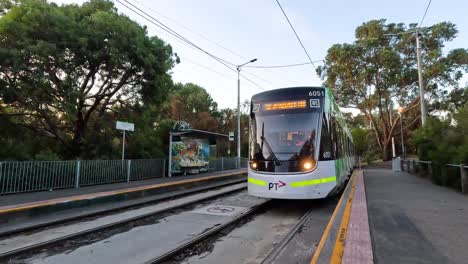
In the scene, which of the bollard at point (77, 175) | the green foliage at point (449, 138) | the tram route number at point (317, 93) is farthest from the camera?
the bollard at point (77, 175)

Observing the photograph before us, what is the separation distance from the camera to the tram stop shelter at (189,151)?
17578 mm

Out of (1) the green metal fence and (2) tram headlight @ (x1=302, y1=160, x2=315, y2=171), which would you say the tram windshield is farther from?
(1) the green metal fence

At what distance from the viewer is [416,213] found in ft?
24.3

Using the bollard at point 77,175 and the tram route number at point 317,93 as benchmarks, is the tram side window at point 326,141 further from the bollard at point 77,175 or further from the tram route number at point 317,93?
the bollard at point 77,175

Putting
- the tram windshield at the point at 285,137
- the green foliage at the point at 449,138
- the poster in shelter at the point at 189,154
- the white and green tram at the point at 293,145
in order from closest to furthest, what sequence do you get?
the white and green tram at the point at 293,145 < the tram windshield at the point at 285,137 < the green foliage at the point at 449,138 < the poster in shelter at the point at 189,154

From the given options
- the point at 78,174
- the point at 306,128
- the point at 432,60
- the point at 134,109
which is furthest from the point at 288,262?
the point at 432,60

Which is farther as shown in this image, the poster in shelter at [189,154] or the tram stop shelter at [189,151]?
the poster in shelter at [189,154]

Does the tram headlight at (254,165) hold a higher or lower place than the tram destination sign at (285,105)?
lower

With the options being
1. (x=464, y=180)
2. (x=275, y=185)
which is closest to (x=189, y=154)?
(x=275, y=185)

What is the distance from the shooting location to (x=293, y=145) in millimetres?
8023

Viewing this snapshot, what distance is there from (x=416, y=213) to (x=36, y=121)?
1781 cm

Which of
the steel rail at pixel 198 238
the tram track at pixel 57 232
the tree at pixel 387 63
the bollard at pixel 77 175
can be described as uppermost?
the tree at pixel 387 63

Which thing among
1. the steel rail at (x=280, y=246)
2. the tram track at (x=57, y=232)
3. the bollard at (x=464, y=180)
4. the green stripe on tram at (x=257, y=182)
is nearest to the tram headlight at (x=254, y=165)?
the green stripe on tram at (x=257, y=182)

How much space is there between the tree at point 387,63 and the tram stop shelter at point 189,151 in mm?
18546
